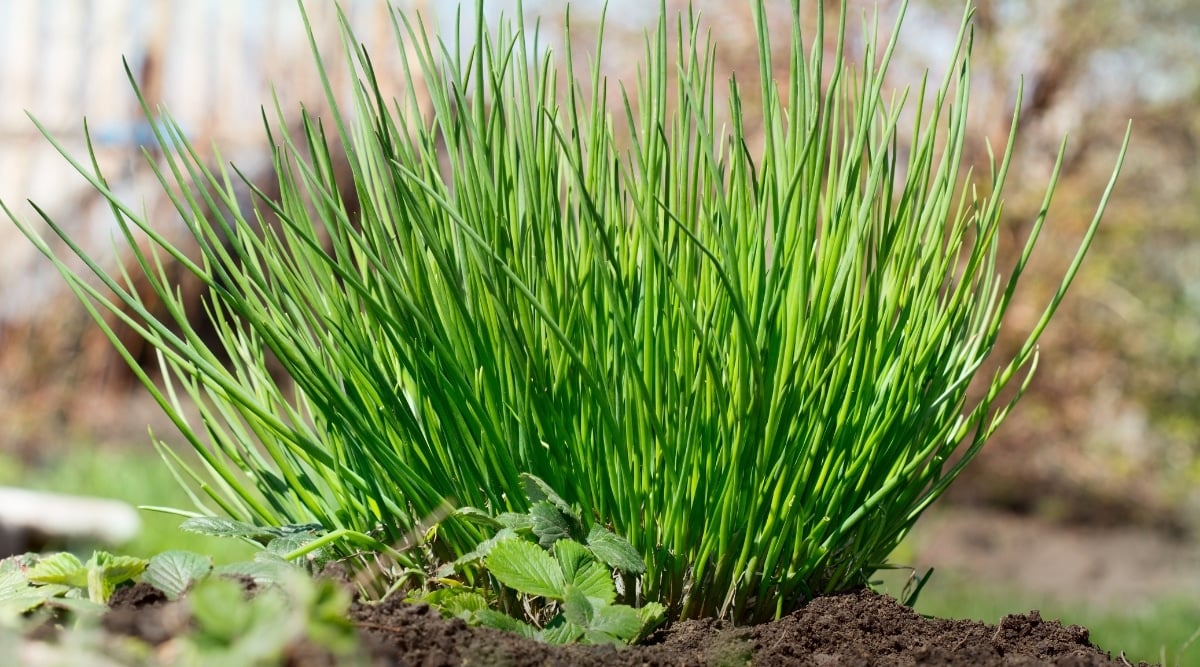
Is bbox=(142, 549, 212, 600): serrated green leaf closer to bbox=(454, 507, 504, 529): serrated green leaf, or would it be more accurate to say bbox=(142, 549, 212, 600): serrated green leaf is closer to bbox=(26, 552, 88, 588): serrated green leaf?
bbox=(26, 552, 88, 588): serrated green leaf

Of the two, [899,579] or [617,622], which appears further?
[899,579]

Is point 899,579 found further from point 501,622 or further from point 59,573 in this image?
point 59,573

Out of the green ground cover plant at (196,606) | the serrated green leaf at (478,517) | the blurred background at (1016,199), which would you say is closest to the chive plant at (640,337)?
the serrated green leaf at (478,517)

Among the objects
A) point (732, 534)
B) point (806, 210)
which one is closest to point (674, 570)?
point (732, 534)

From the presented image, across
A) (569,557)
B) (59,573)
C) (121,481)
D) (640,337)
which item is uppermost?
(640,337)

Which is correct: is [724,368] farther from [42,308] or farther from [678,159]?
[42,308]

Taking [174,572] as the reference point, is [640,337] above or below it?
above

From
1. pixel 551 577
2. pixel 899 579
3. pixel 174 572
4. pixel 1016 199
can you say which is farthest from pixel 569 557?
pixel 1016 199

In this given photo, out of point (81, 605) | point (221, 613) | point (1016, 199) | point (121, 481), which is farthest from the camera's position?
point (1016, 199)

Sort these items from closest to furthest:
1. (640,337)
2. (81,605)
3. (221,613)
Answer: (221,613), (81,605), (640,337)
